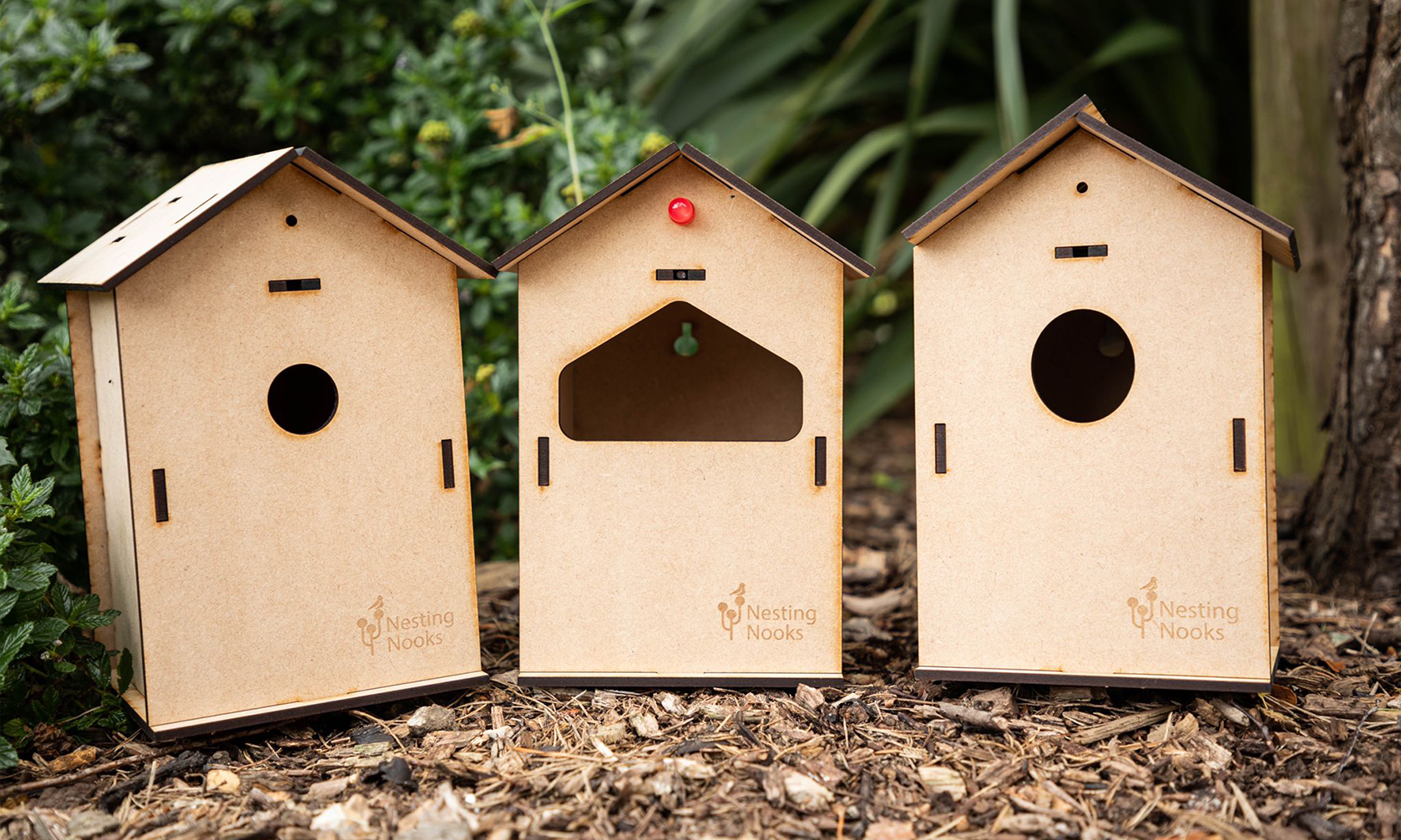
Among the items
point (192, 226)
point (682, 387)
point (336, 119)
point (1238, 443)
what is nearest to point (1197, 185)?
point (1238, 443)

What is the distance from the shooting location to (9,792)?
1.59 m

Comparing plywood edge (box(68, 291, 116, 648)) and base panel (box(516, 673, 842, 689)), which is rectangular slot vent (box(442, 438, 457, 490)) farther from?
plywood edge (box(68, 291, 116, 648))

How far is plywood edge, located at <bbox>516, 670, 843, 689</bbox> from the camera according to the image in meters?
1.86

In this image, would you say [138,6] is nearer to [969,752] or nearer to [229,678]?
[229,678]

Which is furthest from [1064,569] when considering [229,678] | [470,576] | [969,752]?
[229,678]

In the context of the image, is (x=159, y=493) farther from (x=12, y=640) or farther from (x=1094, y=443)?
(x=1094, y=443)

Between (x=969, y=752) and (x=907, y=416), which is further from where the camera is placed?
(x=907, y=416)

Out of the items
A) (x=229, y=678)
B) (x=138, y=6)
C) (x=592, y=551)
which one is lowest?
(x=229, y=678)

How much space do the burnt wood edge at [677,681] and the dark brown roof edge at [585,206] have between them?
0.70 meters

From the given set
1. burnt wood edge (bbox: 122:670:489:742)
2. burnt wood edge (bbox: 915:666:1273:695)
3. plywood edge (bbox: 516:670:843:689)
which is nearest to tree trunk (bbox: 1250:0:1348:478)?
burnt wood edge (bbox: 915:666:1273:695)

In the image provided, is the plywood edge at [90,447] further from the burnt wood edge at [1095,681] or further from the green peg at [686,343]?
the burnt wood edge at [1095,681]

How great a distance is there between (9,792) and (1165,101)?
3.61 meters

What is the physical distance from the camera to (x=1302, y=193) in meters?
2.75

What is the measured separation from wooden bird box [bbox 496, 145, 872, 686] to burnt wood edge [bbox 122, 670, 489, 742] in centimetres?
12
